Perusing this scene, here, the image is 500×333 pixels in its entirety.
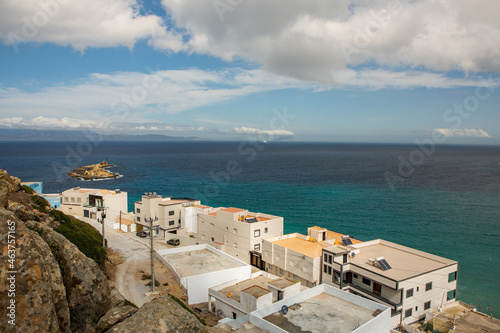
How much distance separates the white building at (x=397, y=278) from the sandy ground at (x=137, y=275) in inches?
455

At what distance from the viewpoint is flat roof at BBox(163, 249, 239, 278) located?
26.1 metres

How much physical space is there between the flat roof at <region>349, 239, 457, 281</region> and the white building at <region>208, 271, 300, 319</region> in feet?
29.5

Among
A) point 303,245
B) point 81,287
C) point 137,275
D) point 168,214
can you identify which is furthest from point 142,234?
point 81,287

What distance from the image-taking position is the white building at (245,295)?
61.3 feet

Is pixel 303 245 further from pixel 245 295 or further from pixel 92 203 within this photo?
pixel 92 203

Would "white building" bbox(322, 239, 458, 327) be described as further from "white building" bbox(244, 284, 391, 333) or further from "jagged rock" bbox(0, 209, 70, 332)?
"jagged rock" bbox(0, 209, 70, 332)

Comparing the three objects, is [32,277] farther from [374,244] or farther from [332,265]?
[374,244]

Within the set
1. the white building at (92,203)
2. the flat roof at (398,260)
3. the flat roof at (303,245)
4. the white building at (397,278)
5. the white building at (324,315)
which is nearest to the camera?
the white building at (324,315)

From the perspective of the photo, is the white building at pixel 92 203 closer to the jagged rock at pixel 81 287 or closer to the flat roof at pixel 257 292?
the flat roof at pixel 257 292

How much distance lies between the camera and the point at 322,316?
553 inches

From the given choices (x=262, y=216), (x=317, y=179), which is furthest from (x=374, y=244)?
(x=317, y=179)

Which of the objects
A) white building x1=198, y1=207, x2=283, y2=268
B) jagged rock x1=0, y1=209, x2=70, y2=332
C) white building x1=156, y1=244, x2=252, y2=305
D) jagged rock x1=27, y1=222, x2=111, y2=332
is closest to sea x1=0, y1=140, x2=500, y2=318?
white building x1=198, y1=207, x2=283, y2=268

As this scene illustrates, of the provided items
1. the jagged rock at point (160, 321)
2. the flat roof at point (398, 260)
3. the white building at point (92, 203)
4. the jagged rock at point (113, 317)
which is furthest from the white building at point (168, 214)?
the jagged rock at point (160, 321)

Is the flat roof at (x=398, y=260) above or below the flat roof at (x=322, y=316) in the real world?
below
